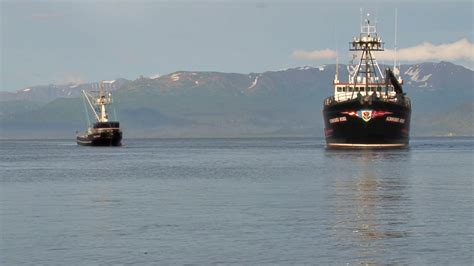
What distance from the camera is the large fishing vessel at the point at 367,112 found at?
13750cm

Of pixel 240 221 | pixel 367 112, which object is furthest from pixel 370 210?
pixel 367 112

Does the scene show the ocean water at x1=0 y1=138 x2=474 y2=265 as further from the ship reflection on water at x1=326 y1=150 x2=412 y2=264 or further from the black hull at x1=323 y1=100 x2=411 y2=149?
the black hull at x1=323 y1=100 x2=411 y2=149

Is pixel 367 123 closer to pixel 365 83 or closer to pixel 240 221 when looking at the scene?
pixel 365 83

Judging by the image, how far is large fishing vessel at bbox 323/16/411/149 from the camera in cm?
13750

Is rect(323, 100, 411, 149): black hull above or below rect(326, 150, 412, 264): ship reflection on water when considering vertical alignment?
above

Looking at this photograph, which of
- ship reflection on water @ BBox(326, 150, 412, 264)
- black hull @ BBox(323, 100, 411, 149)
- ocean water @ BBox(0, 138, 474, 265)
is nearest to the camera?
ocean water @ BBox(0, 138, 474, 265)

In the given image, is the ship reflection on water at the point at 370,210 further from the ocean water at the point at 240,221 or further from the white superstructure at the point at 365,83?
the white superstructure at the point at 365,83

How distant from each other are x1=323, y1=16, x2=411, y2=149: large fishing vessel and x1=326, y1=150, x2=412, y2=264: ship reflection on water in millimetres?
43584

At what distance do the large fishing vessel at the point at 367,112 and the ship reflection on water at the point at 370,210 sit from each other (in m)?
43.6

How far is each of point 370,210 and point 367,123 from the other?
85904 millimetres

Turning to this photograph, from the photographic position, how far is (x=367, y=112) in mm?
136625

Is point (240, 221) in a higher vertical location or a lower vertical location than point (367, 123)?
lower

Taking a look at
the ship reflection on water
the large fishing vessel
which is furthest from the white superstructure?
the ship reflection on water

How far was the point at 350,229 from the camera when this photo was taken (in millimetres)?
44938
